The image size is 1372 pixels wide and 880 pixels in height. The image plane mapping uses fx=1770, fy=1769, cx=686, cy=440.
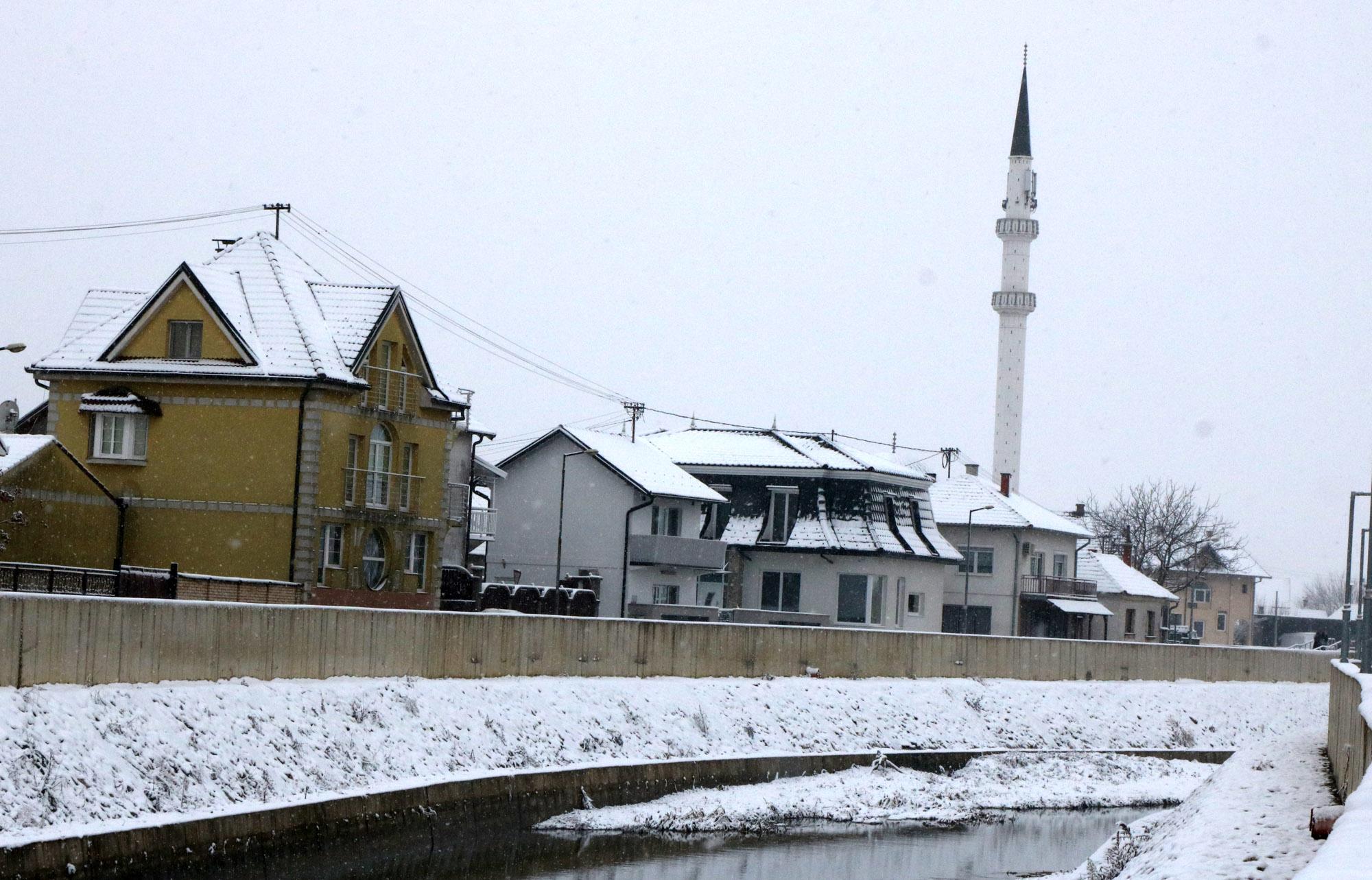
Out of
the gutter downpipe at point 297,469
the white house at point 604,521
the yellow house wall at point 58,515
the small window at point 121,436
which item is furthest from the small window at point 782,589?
the yellow house wall at point 58,515

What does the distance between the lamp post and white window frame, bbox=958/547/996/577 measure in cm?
2113

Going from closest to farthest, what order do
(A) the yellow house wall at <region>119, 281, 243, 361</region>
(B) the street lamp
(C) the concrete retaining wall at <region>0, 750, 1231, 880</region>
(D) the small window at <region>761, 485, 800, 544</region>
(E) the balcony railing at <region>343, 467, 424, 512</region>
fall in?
(C) the concrete retaining wall at <region>0, 750, 1231, 880</region>, (A) the yellow house wall at <region>119, 281, 243, 361</region>, (E) the balcony railing at <region>343, 467, 424, 512</region>, (D) the small window at <region>761, 485, 800, 544</region>, (B) the street lamp

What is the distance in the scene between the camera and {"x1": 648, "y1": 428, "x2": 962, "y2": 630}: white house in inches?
2621

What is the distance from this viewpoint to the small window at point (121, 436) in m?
Answer: 45.3

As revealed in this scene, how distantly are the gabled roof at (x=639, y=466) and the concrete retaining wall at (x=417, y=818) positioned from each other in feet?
84.6

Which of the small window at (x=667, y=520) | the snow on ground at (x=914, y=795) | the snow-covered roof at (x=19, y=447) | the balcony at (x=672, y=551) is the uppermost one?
the snow-covered roof at (x=19, y=447)

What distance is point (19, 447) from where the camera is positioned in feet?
137

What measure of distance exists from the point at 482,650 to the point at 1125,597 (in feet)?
204

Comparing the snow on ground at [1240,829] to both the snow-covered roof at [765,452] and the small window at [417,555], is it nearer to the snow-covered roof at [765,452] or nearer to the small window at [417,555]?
the small window at [417,555]

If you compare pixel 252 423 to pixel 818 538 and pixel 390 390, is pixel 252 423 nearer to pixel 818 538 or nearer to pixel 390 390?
pixel 390 390

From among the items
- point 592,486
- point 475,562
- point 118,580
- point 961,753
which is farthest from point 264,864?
point 475,562

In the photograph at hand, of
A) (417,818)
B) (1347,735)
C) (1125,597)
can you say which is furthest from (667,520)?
(1347,735)

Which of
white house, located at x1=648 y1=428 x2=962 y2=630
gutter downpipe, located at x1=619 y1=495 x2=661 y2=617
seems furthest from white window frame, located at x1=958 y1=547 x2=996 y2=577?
gutter downpipe, located at x1=619 y1=495 x2=661 y2=617

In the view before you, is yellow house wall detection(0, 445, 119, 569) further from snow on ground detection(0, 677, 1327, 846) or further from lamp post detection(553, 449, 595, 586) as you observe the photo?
lamp post detection(553, 449, 595, 586)
